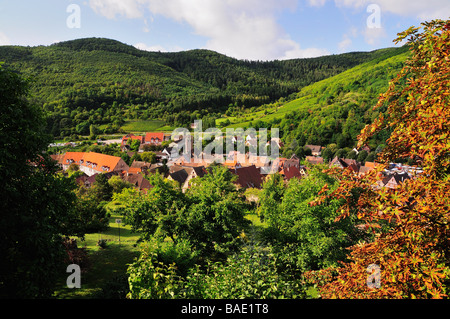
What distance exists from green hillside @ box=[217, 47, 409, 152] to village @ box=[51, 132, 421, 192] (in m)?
10.4

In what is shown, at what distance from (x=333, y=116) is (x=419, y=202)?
122639mm

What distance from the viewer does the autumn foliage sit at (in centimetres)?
358

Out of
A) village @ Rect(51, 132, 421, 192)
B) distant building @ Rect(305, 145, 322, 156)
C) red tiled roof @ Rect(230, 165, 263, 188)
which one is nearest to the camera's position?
village @ Rect(51, 132, 421, 192)

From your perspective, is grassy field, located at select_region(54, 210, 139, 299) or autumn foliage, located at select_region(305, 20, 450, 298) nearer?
autumn foliage, located at select_region(305, 20, 450, 298)

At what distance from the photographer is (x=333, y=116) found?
11512cm

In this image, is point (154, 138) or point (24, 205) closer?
point (24, 205)

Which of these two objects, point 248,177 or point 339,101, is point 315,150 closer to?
point 339,101

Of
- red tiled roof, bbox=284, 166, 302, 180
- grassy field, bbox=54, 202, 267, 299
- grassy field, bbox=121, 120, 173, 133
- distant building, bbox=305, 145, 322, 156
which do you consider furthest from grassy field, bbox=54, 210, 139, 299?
grassy field, bbox=121, 120, 173, 133

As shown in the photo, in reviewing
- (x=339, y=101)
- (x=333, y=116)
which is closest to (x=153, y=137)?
(x=333, y=116)

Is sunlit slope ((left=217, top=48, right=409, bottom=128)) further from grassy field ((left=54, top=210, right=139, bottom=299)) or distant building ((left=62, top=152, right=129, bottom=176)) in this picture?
grassy field ((left=54, top=210, right=139, bottom=299))

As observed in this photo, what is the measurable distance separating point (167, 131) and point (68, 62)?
444 feet

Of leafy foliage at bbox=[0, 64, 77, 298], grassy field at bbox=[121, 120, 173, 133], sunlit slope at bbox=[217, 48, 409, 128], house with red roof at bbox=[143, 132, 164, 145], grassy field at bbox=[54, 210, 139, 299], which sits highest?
sunlit slope at bbox=[217, 48, 409, 128]
